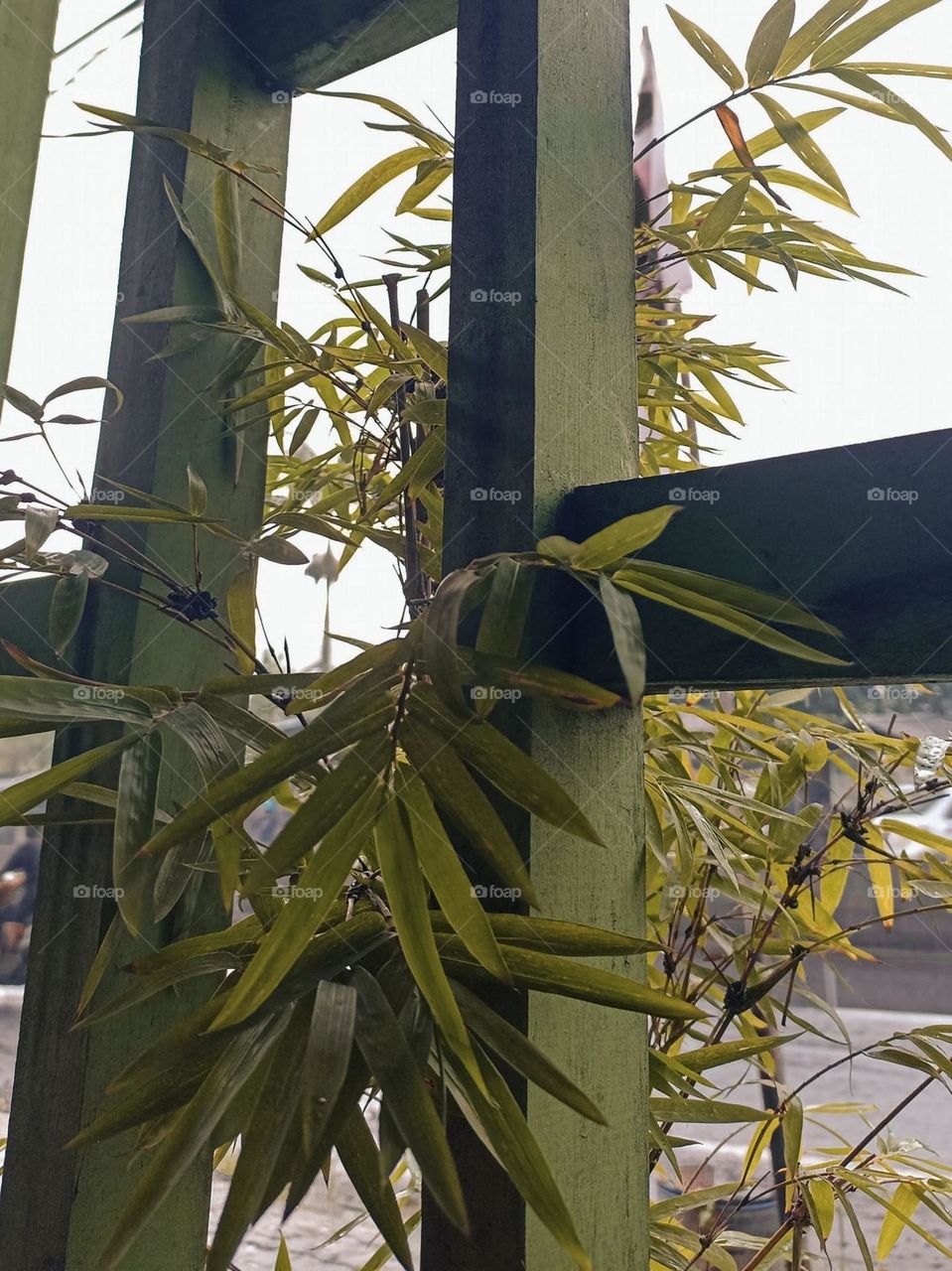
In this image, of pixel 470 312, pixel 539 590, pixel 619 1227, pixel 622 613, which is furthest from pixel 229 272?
pixel 619 1227

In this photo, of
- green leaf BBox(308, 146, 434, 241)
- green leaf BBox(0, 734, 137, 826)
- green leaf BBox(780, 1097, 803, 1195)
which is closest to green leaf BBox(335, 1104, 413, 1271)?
green leaf BBox(0, 734, 137, 826)

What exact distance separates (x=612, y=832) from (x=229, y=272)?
42cm

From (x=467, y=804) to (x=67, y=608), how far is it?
257 mm

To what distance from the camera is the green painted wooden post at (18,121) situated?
50cm

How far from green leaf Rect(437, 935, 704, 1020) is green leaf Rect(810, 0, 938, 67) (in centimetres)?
44

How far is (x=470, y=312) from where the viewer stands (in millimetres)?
429

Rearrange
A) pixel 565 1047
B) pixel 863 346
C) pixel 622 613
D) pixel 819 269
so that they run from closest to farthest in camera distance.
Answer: pixel 622 613, pixel 565 1047, pixel 819 269, pixel 863 346

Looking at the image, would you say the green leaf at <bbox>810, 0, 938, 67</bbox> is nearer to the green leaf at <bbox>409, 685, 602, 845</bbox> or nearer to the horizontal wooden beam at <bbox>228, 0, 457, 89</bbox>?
the horizontal wooden beam at <bbox>228, 0, 457, 89</bbox>

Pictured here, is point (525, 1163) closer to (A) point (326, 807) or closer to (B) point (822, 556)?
(A) point (326, 807)

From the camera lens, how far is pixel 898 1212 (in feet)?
2.07

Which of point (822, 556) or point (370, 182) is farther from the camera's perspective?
point (370, 182)

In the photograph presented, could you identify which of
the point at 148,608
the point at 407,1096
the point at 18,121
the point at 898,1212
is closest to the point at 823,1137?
the point at 898,1212

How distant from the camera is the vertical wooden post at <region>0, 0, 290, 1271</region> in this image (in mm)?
526

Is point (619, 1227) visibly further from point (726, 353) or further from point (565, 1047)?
point (726, 353)
